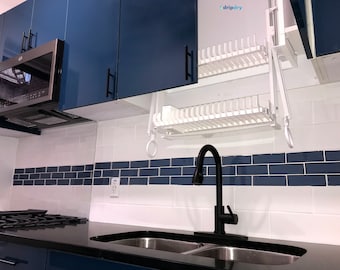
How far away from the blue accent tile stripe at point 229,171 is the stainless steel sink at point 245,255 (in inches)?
11.5

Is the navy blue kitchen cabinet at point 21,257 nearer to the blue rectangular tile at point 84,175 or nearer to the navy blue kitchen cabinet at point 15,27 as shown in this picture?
the blue rectangular tile at point 84,175

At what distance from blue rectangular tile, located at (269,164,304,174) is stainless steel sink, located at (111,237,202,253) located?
0.45m

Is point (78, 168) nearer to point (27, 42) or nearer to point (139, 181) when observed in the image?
point (139, 181)

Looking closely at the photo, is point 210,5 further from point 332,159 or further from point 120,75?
point 332,159

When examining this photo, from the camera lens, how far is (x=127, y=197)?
1697 mm

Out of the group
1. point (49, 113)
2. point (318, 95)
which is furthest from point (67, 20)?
point (318, 95)

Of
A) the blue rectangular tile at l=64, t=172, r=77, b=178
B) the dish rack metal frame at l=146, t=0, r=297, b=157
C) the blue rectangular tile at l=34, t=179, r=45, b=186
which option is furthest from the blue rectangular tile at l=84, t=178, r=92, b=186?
the dish rack metal frame at l=146, t=0, r=297, b=157

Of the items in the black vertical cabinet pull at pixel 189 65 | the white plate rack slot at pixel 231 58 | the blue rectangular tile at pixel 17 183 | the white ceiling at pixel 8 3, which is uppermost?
the white ceiling at pixel 8 3

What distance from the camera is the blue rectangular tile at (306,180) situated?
1167 millimetres

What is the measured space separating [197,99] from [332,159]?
69 centimetres

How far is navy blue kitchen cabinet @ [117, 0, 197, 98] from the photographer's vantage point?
122cm

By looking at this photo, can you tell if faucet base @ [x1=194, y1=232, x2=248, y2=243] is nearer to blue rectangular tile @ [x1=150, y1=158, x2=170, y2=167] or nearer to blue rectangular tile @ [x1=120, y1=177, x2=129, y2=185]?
blue rectangular tile @ [x1=150, y1=158, x2=170, y2=167]

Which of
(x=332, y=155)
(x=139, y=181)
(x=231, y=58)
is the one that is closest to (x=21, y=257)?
(x=139, y=181)

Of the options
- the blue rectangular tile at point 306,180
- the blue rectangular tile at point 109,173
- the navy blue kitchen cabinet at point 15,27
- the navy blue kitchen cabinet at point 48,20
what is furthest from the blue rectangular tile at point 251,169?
the navy blue kitchen cabinet at point 15,27
